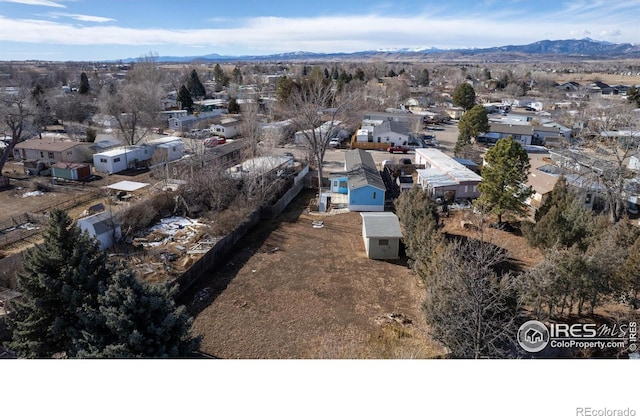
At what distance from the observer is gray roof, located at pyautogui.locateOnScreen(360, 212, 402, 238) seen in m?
10.9

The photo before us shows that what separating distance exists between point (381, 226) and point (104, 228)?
804 centimetres

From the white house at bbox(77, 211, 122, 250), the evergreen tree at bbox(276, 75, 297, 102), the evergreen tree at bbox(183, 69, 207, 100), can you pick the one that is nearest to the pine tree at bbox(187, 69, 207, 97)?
the evergreen tree at bbox(183, 69, 207, 100)

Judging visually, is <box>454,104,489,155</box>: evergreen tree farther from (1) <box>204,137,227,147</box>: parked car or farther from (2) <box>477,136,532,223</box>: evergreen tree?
(1) <box>204,137,227,147</box>: parked car

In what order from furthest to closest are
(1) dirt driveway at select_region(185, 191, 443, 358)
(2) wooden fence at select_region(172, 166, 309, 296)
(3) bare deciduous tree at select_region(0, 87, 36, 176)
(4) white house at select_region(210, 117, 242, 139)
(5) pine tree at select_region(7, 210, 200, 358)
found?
(4) white house at select_region(210, 117, 242, 139), (3) bare deciduous tree at select_region(0, 87, 36, 176), (2) wooden fence at select_region(172, 166, 309, 296), (1) dirt driveway at select_region(185, 191, 443, 358), (5) pine tree at select_region(7, 210, 200, 358)

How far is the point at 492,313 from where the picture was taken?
5801 mm

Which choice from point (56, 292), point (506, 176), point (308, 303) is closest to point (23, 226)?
point (56, 292)

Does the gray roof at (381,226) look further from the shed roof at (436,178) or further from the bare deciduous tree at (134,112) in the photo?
the bare deciduous tree at (134,112)

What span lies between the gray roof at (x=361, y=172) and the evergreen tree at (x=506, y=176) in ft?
12.7

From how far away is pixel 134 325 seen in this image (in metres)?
4.70

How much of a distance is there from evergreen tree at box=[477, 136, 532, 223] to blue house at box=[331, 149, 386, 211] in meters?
3.84

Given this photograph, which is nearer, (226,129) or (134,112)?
(134,112)

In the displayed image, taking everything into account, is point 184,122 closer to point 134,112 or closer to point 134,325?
point 134,112
